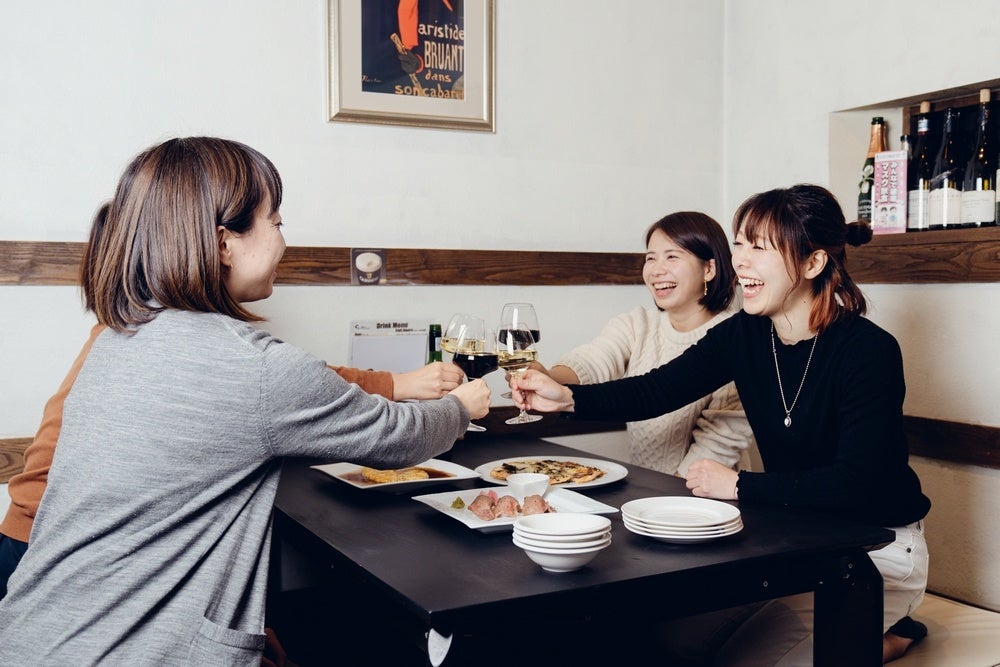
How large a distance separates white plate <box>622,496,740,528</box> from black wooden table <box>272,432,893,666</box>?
38mm

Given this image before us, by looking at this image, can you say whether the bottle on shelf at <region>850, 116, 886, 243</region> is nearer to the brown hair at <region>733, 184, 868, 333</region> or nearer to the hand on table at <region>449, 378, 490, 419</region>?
the brown hair at <region>733, 184, 868, 333</region>

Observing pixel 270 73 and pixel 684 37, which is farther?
pixel 684 37

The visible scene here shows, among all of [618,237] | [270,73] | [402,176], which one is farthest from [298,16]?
[618,237]

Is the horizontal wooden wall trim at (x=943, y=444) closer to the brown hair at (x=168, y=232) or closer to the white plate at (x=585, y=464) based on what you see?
the white plate at (x=585, y=464)

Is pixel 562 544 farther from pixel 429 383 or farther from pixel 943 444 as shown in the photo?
pixel 943 444

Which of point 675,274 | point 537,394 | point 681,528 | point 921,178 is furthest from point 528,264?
point 681,528

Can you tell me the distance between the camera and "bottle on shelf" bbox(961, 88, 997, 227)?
277cm

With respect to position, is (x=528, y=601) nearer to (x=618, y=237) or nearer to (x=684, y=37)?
(x=618, y=237)

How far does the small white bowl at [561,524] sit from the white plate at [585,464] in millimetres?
455

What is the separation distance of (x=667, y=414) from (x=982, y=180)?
1207mm

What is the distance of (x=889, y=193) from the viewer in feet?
10.0

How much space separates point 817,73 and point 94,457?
2.87 meters

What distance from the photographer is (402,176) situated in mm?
3148

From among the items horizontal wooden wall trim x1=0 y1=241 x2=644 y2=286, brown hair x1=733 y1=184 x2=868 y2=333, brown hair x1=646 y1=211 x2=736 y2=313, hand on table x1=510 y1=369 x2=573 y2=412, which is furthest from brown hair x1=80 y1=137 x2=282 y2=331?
brown hair x1=646 y1=211 x2=736 y2=313
